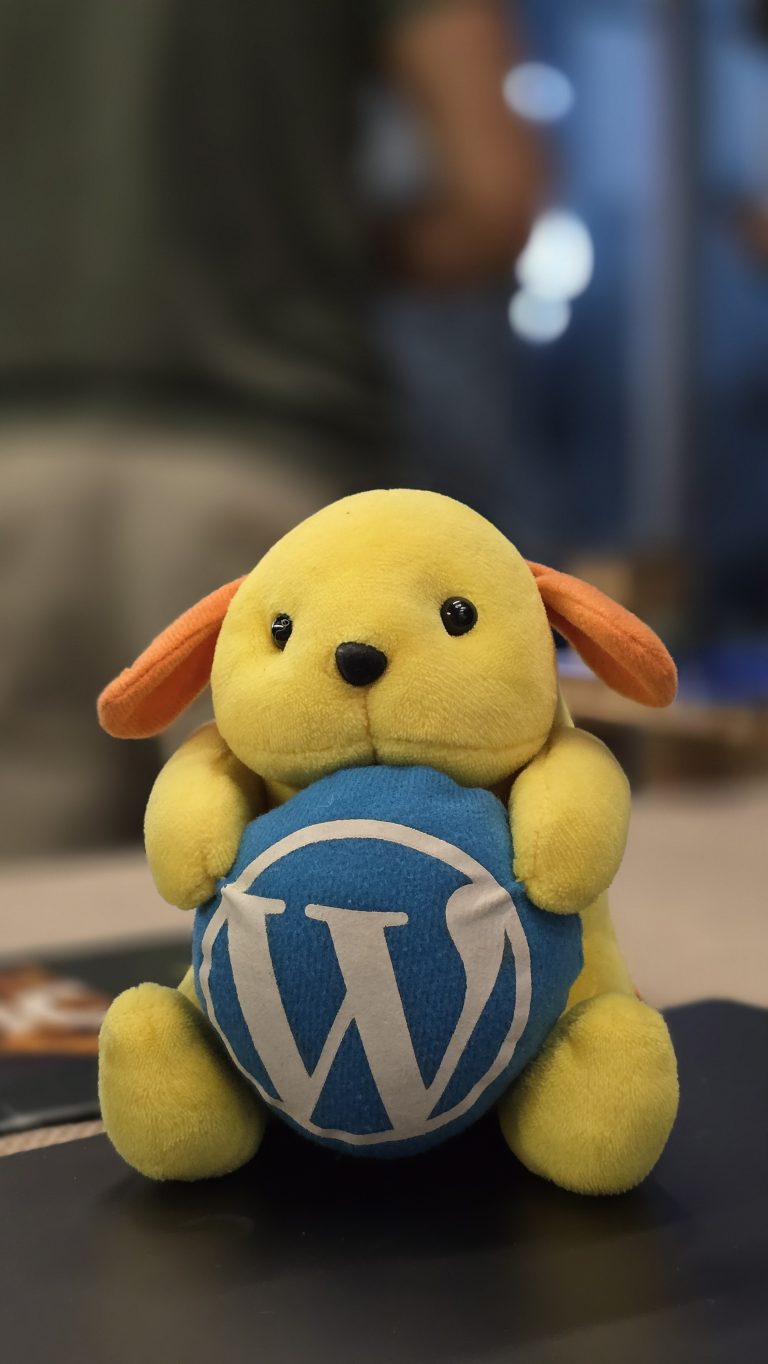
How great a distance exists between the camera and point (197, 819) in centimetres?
48

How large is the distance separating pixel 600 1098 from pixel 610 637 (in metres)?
0.16

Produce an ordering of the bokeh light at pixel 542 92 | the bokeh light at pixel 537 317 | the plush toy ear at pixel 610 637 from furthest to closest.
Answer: the bokeh light at pixel 537 317 → the bokeh light at pixel 542 92 → the plush toy ear at pixel 610 637

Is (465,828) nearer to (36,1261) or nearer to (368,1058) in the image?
(368,1058)

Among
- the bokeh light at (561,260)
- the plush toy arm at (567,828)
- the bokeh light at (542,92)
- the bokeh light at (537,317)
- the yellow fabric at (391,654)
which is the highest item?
the bokeh light at (542,92)

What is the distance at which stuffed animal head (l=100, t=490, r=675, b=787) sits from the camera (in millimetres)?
460

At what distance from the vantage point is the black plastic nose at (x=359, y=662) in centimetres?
45

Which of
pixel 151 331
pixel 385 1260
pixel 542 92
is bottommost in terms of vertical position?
pixel 385 1260

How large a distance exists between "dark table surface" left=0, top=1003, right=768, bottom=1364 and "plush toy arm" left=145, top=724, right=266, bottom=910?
0.11 meters

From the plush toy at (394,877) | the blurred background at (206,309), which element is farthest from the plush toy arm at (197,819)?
the blurred background at (206,309)

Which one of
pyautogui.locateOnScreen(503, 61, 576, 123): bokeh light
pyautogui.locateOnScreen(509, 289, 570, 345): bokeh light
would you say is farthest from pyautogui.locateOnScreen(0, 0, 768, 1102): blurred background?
pyautogui.locateOnScreen(509, 289, 570, 345): bokeh light

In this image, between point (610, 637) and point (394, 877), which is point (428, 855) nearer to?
point (394, 877)

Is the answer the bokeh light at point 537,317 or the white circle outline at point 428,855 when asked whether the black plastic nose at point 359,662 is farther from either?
the bokeh light at point 537,317

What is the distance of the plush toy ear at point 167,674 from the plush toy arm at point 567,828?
13 cm

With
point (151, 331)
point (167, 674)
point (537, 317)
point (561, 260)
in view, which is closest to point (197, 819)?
point (167, 674)
